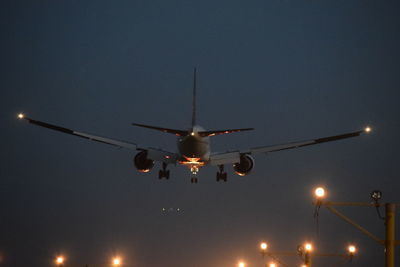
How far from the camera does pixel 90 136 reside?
46406 millimetres

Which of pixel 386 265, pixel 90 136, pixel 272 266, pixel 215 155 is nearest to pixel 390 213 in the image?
pixel 386 265

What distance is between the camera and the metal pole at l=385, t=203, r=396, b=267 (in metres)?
19.0

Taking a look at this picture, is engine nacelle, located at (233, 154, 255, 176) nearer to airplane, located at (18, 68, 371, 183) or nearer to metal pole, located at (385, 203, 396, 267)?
airplane, located at (18, 68, 371, 183)

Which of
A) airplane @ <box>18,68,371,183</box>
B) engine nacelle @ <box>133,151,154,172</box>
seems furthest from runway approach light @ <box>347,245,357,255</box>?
engine nacelle @ <box>133,151,154,172</box>

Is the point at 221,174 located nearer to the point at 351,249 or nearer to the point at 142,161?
the point at 142,161

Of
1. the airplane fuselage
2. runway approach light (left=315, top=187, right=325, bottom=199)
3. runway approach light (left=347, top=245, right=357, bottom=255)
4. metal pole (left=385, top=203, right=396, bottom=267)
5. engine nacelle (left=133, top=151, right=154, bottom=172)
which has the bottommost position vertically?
metal pole (left=385, top=203, right=396, bottom=267)

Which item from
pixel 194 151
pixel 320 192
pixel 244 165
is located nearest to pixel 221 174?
pixel 244 165

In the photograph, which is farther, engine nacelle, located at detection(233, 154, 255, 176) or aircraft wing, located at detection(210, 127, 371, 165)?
engine nacelle, located at detection(233, 154, 255, 176)

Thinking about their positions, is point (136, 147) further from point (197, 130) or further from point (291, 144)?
point (291, 144)

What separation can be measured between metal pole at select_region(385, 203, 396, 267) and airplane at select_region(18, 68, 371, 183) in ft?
69.1

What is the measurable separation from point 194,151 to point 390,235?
25.5 meters

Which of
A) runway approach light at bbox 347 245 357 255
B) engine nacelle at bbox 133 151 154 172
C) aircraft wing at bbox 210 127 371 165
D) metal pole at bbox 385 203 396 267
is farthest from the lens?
engine nacelle at bbox 133 151 154 172

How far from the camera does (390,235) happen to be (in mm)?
19250

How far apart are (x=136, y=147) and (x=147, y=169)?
2763mm
